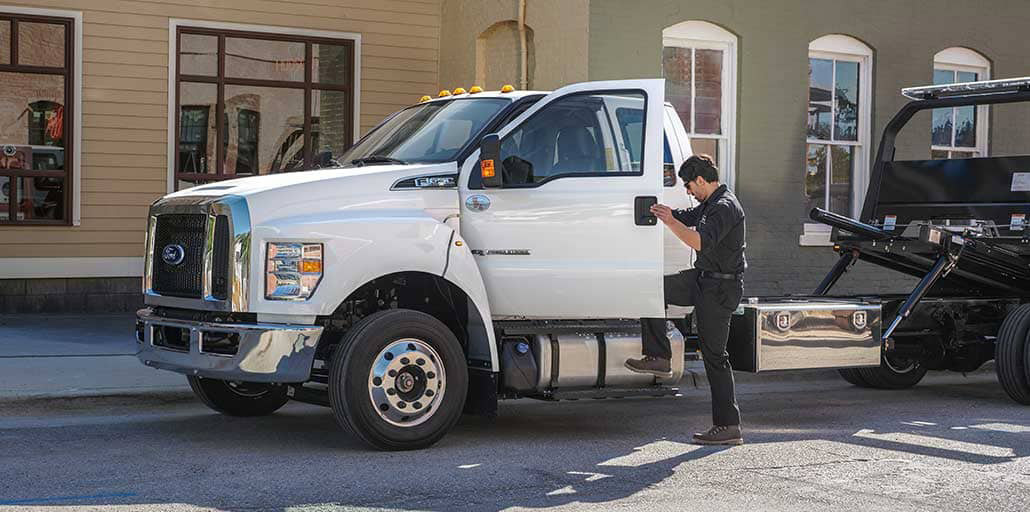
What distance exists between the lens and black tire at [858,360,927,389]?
11672 mm

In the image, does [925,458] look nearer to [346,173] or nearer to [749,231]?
[346,173]

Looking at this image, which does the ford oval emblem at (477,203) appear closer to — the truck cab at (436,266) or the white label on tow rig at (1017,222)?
the truck cab at (436,266)

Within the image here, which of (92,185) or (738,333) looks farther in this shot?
(92,185)

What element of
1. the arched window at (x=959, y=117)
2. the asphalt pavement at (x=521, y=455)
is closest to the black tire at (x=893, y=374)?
the asphalt pavement at (x=521, y=455)

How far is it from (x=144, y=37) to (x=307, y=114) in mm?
2115

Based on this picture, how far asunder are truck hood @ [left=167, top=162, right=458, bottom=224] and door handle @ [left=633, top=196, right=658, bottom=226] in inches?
45.0

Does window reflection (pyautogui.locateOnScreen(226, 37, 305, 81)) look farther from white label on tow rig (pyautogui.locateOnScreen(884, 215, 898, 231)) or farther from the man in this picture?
the man

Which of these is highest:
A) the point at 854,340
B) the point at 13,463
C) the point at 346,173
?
the point at 346,173

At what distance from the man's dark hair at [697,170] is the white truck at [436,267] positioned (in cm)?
21

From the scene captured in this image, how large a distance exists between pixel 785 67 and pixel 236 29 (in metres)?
6.36

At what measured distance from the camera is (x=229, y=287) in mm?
7859

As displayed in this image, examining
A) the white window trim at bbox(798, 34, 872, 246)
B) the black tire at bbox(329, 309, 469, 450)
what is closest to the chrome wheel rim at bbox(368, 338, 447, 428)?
the black tire at bbox(329, 309, 469, 450)

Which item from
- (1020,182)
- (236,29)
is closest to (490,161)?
(1020,182)

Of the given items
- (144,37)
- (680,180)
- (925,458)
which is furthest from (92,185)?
(925,458)
